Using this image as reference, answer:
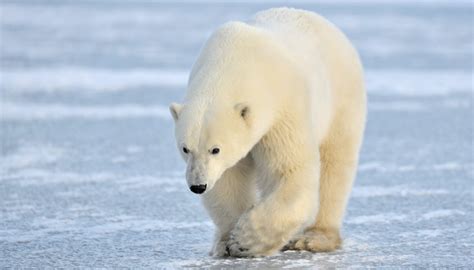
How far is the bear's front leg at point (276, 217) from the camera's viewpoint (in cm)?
381

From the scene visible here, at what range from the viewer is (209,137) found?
11.5ft

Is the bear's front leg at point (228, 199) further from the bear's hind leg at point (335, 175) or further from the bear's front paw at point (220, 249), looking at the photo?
the bear's hind leg at point (335, 175)

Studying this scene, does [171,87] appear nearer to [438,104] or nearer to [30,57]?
[438,104]

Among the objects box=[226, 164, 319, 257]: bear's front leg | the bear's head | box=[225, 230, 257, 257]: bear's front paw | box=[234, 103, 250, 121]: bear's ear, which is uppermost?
box=[234, 103, 250, 121]: bear's ear

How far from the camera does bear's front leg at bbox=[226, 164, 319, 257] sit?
3.81 meters

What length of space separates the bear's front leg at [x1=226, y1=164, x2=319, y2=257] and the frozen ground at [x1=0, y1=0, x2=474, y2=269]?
80mm

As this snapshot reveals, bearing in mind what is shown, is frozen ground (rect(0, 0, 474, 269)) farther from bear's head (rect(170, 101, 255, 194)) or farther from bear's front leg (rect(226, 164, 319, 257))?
bear's head (rect(170, 101, 255, 194))

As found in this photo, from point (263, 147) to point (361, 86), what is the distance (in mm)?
858

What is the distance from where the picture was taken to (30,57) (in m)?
13.6

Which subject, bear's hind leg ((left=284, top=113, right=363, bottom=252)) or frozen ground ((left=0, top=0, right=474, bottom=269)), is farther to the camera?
bear's hind leg ((left=284, top=113, right=363, bottom=252))

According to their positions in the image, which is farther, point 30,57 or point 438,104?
point 30,57

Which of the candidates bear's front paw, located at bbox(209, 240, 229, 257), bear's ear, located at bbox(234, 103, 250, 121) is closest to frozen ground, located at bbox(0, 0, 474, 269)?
bear's front paw, located at bbox(209, 240, 229, 257)

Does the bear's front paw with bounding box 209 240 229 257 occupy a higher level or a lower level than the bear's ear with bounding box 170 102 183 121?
lower

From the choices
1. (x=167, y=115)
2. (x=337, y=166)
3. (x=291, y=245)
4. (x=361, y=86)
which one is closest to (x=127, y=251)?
(x=291, y=245)
